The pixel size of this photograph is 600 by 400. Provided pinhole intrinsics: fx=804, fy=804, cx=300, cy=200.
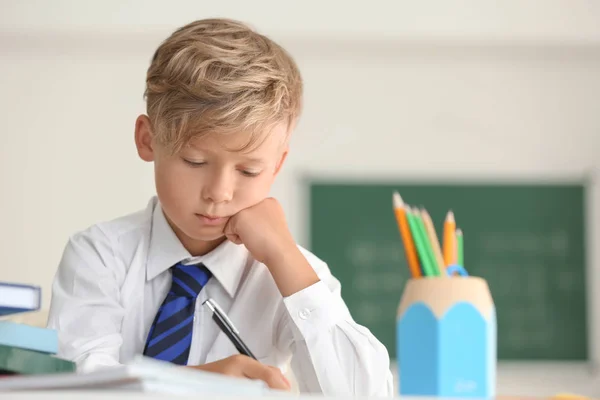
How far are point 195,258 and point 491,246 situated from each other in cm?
287

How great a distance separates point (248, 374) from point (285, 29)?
3130 millimetres

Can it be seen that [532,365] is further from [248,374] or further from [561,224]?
[248,374]

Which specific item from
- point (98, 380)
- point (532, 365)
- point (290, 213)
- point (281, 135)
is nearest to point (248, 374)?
point (98, 380)

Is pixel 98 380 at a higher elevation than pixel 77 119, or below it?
below

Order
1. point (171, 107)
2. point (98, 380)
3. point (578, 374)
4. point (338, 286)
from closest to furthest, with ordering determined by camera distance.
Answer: point (98, 380) → point (171, 107) → point (338, 286) → point (578, 374)

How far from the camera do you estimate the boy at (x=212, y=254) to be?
1202mm

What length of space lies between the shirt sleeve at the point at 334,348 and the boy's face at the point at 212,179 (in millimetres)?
176

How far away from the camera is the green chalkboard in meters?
3.93

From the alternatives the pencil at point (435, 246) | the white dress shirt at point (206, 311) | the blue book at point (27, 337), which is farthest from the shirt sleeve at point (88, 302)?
the pencil at point (435, 246)

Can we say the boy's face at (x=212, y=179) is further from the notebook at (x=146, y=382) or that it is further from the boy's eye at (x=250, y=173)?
the notebook at (x=146, y=382)

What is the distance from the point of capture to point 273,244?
1.26 metres

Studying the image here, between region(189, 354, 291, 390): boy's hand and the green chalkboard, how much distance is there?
298cm

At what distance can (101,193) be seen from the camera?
4.02m

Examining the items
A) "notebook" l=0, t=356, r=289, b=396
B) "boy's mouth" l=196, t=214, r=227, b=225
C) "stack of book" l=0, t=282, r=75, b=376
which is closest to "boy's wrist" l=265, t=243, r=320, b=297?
"boy's mouth" l=196, t=214, r=227, b=225
